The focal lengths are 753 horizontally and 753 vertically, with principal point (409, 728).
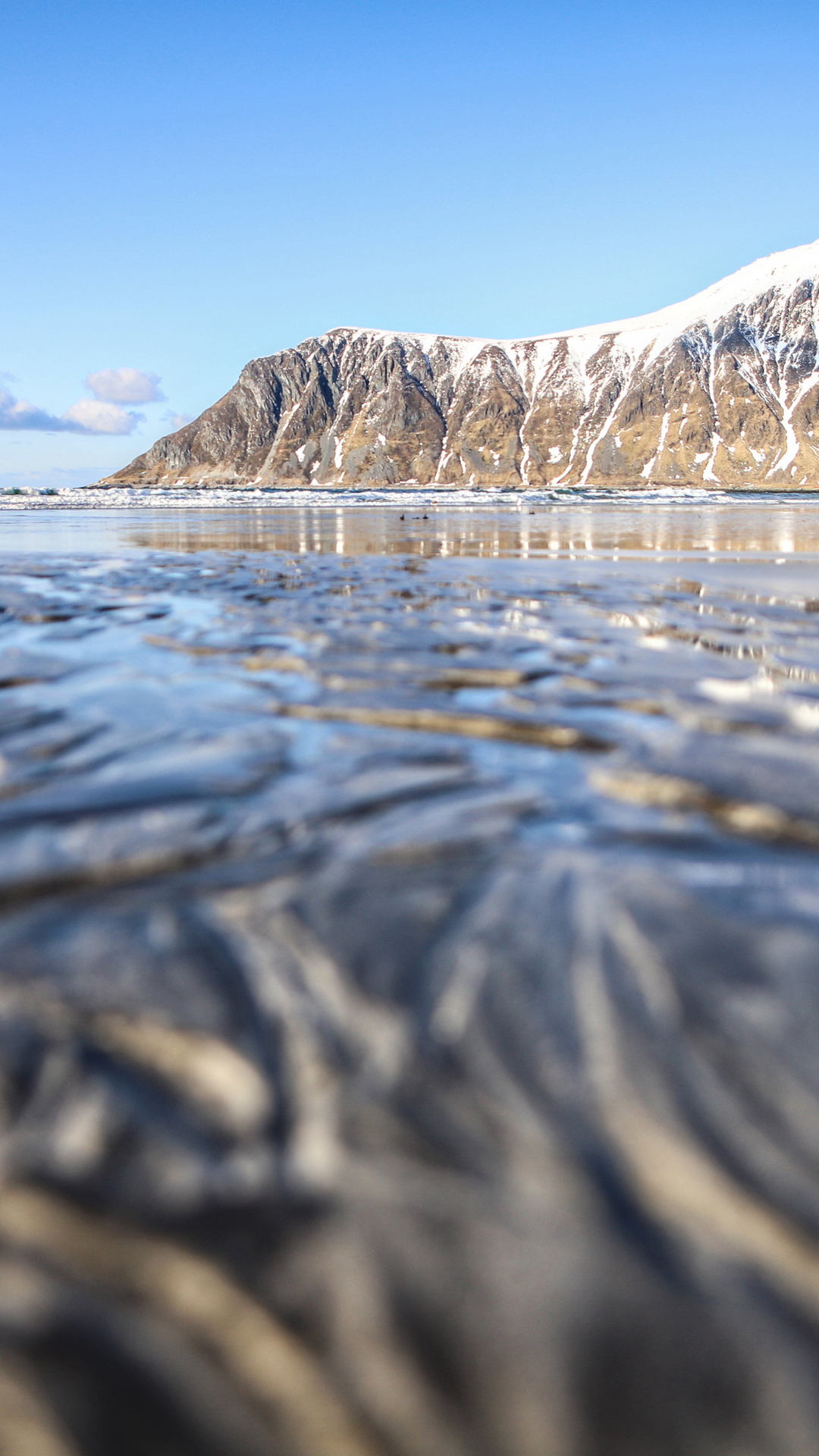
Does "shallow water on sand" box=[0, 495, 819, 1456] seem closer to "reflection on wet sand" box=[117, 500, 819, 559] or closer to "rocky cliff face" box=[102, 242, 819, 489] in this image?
"reflection on wet sand" box=[117, 500, 819, 559]

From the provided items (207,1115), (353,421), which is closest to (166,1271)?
(207,1115)

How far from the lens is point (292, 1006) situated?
3.54 feet

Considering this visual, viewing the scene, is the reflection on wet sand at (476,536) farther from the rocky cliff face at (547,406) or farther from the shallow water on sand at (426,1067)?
the rocky cliff face at (547,406)

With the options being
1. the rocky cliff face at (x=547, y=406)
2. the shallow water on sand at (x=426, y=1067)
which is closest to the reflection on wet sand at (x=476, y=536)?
the shallow water on sand at (x=426, y=1067)

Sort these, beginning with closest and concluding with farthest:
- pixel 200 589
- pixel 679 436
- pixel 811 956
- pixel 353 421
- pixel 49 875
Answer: pixel 811 956
pixel 49 875
pixel 200 589
pixel 679 436
pixel 353 421

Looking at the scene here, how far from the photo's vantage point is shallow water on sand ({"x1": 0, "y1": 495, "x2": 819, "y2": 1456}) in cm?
63

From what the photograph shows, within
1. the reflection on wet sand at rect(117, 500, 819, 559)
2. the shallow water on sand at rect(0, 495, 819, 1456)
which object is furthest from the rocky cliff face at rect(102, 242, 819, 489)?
the shallow water on sand at rect(0, 495, 819, 1456)

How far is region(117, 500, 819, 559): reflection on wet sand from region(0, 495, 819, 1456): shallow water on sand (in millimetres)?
8015

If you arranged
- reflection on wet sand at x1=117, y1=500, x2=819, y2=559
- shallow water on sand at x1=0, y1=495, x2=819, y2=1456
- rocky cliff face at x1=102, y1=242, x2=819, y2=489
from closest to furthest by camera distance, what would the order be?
shallow water on sand at x1=0, y1=495, x2=819, y2=1456 < reflection on wet sand at x1=117, y1=500, x2=819, y2=559 < rocky cliff face at x1=102, y1=242, x2=819, y2=489

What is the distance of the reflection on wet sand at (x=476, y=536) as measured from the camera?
1062 cm

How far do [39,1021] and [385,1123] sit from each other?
51cm

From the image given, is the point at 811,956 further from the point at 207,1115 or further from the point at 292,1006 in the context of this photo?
the point at 207,1115

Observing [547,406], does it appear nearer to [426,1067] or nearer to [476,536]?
[476,536]

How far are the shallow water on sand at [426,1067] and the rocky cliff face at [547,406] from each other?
148 m
